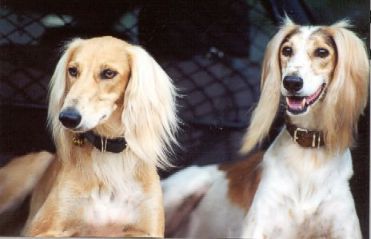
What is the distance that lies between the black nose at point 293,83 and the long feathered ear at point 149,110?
77 centimetres

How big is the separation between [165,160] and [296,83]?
1.03 meters

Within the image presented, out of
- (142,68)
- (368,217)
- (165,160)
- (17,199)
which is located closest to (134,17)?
(142,68)

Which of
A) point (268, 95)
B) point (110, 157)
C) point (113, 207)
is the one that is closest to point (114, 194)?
point (113, 207)

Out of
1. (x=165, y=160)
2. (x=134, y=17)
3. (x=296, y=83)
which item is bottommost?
(x=165, y=160)

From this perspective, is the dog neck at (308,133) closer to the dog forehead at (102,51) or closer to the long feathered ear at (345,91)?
the long feathered ear at (345,91)

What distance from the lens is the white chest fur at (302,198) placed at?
20.9 ft

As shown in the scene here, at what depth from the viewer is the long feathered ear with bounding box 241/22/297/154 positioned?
21.4 ft

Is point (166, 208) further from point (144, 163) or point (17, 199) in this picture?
point (17, 199)

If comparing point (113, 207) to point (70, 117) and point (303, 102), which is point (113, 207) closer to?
point (70, 117)

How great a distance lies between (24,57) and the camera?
6.76 metres

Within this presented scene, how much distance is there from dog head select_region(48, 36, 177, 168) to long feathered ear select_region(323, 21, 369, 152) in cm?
104

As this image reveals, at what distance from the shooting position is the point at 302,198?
6414mm

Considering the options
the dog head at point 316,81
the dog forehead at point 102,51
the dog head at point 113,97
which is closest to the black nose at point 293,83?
the dog head at point 316,81

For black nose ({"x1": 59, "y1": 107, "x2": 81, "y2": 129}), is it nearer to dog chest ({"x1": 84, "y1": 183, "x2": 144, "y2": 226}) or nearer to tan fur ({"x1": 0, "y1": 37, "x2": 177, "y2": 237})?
tan fur ({"x1": 0, "y1": 37, "x2": 177, "y2": 237})
